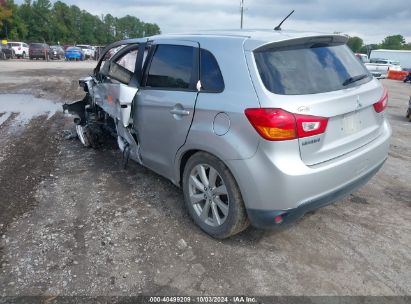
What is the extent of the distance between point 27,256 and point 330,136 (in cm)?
278

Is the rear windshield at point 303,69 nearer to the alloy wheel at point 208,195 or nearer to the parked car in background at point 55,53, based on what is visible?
the alloy wheel at point 208,195

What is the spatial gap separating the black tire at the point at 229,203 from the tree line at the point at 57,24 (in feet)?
238

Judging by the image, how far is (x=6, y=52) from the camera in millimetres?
36688

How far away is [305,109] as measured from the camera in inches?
112

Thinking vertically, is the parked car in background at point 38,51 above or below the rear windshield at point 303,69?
above

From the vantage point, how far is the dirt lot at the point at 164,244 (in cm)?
292

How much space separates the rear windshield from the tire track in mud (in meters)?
2.77

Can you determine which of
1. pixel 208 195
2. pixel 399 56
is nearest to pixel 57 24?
pixel 399 56

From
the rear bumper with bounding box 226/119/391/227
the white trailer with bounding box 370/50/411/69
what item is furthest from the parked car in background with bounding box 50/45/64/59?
the rear bumper with bounding box 226/119/391/227

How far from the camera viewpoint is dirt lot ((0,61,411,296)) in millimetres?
2924

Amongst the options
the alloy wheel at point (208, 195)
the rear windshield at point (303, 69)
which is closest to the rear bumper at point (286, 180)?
the alloy wheel at point (208, 195)

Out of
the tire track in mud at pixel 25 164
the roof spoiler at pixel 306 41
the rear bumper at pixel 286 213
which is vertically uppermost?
the roof spoiler at pixel 306 41

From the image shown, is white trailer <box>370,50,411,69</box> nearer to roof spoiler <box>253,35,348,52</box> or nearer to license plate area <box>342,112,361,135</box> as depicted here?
roof spoiler <box>253,35,348,52</box>

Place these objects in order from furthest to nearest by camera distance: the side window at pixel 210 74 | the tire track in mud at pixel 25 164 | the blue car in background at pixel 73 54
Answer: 1. the blue car in background at pixel 73 54
2. the tire track in mud at pixel 25 164
3. the side window at pixel 210 74
